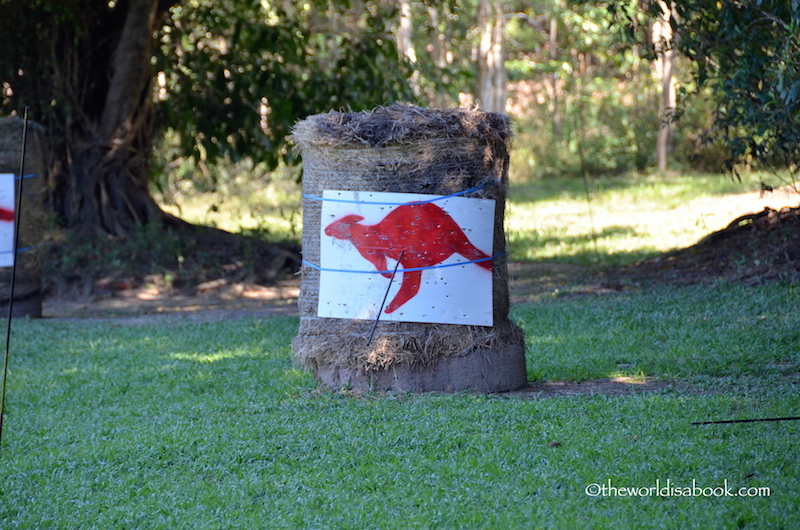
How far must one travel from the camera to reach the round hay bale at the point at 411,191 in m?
5.45

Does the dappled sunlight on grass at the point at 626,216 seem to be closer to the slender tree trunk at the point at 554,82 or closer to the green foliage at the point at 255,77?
the green foliage at the point at 255,77

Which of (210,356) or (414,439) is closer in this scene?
(414,439)

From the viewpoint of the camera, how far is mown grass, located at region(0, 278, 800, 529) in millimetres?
3705

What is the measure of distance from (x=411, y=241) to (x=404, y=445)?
4.74 ft

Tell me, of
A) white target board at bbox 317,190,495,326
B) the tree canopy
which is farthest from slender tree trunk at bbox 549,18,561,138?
white target board at bbox 317,190,495,326

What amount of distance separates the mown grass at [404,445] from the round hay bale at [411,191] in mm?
228

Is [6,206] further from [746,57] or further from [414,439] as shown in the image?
[746,57]

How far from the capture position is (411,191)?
5465mm

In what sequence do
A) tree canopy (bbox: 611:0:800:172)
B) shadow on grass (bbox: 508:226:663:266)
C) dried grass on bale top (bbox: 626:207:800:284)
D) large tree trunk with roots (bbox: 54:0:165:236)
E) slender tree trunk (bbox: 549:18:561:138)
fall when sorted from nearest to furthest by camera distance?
tree canopy (bbox: 611:0:800:172)
dried grass on bale top (bbox: 626:207:800:284)
shadow on grass (bbox: 508:226:663:266)
large tree trunk with roots (bbox: 54:0:165:236)
slender tree trunk (bbox: 549:18:561:138)

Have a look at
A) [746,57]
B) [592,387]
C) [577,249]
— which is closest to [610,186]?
[577,249]

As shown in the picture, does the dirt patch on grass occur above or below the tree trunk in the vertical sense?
below

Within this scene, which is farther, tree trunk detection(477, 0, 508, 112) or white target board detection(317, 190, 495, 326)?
tree trunk detection(477, 0, 508, 112)

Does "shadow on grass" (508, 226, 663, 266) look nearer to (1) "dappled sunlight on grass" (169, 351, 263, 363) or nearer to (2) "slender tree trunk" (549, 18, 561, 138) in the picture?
(1) "dappled sunlight on grass" (169, 351, 263, 363)

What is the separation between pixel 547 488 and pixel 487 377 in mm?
1757
